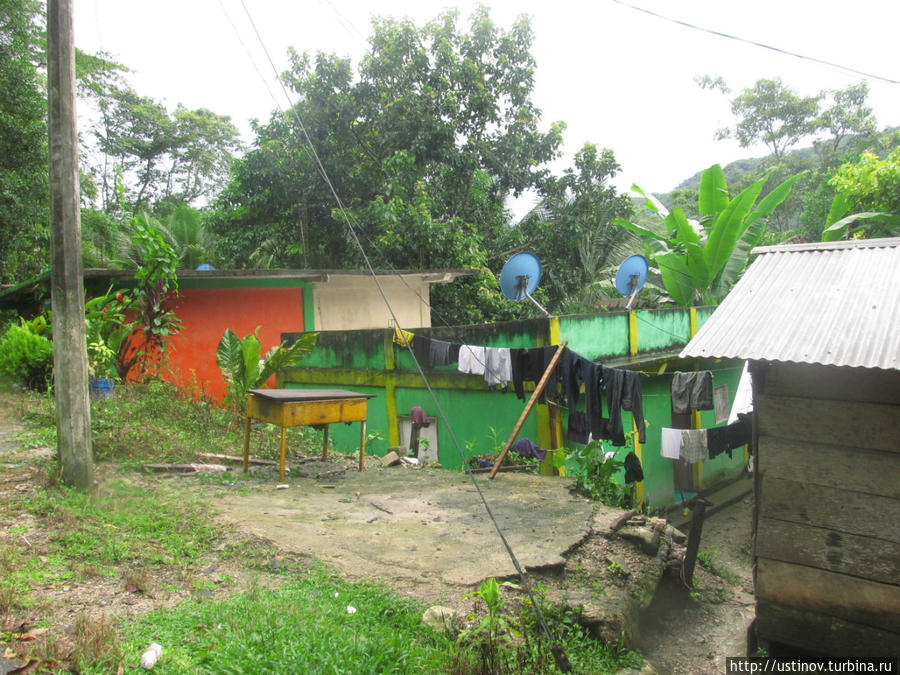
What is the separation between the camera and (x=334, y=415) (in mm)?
7125

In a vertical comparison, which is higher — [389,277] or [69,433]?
[389,277]

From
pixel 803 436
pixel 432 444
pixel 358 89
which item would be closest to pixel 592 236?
pixel 358 89

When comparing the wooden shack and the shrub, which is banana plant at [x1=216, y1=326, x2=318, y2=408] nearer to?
the shrub

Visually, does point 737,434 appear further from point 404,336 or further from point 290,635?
point 290,635

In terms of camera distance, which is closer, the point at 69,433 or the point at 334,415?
the point at 69,433

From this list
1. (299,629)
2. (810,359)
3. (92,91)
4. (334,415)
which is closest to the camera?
(299,629)

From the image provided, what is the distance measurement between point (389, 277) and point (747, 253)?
7975 mm

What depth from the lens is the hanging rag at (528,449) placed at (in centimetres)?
803

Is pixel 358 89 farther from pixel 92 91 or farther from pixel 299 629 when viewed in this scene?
pixel 299 629

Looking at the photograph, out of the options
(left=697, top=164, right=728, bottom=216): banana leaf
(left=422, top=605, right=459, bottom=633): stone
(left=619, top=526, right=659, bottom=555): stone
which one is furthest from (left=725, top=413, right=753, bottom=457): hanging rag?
(left=422, top=605, right=459, bottom=633): stone

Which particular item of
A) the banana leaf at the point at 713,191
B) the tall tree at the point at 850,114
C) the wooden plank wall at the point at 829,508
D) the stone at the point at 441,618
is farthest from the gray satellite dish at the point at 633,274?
the tall tree at the point at 850,114

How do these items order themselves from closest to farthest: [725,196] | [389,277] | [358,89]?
[725,196], [389,277], [358,89]

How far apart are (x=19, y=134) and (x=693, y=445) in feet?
48.9

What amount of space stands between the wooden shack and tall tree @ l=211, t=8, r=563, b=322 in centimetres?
1126
